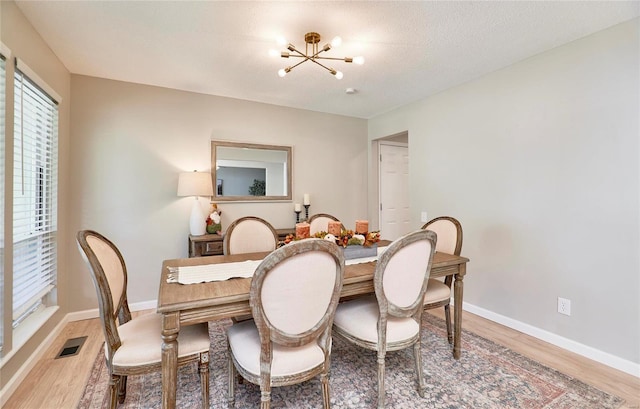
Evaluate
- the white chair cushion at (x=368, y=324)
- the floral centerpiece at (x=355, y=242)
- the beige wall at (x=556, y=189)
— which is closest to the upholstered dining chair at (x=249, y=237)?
the floral centerpiece at (x=355, y=242)

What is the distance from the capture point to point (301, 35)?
2229mm

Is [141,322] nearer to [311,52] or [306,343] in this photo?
[306,343]

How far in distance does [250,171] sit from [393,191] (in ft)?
7.91

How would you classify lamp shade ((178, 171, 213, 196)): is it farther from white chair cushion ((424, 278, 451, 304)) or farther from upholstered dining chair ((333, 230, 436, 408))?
white chair cushion ((424, 278, 451, 304))

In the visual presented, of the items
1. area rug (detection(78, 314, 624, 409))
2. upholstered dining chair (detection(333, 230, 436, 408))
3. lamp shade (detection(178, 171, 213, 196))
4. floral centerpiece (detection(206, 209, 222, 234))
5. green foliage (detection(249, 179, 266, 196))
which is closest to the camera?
upholstered dining chair (detection(333, 230, 436, 408))

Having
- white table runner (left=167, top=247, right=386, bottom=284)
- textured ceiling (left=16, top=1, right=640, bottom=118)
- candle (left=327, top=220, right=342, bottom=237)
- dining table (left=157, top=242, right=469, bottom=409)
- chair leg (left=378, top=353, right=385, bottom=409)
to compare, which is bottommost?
chair leg (left=378, top=353, right=385, bottom=409)

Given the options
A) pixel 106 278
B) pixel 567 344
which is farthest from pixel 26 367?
pixel 567 344

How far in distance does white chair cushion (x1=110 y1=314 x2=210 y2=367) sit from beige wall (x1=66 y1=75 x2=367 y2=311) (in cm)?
177

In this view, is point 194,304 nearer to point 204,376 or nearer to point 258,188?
point 204,376

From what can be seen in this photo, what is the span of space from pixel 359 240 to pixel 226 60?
202cm

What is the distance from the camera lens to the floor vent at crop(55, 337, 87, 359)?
2266 mm

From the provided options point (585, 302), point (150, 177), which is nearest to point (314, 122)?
point (150, 177)

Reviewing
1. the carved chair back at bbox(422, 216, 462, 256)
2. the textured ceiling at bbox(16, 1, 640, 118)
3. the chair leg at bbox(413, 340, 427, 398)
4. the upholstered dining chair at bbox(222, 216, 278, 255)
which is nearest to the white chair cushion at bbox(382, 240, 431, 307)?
the chair leg at bbox(413, 340, 427, 398)

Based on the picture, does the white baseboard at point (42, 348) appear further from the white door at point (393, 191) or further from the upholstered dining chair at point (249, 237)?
the white door at point (393, 191)
